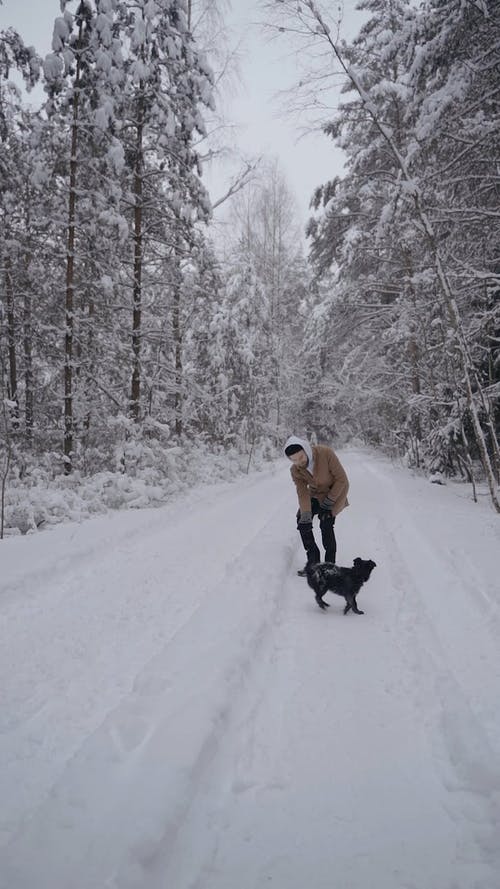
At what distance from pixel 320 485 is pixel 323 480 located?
0.07 meters

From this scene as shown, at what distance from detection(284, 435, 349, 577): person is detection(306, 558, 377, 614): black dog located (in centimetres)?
72

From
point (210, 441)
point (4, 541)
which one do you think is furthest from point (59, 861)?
point (210, 441)

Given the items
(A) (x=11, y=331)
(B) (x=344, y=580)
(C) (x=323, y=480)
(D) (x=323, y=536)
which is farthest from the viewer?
(A) (x=11, y=331)

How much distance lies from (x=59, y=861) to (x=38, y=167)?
38.8 feet

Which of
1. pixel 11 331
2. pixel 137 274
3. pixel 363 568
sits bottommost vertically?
pixel 363 568

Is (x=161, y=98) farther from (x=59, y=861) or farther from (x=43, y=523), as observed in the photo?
(x=59, y=861)

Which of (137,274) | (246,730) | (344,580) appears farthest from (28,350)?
(246,730)

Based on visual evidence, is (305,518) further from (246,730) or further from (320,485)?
(246,730)

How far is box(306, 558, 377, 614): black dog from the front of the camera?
14.0 ft

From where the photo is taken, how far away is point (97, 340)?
1192 centimetres

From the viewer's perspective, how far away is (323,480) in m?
5.10

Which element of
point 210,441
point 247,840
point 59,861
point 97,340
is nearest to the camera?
point 59,861

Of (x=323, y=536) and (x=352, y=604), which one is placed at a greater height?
(x=323, y=536)

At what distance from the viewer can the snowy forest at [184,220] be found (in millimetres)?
7336
